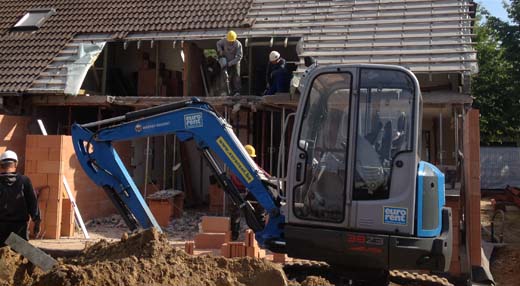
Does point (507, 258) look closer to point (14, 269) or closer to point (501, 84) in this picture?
point (14, 269)

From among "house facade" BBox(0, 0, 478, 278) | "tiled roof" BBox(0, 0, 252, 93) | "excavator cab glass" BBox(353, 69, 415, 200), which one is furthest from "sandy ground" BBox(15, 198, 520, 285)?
"tiled roof" BBox(0, 0, 252, 93)

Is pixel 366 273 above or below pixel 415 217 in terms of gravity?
below

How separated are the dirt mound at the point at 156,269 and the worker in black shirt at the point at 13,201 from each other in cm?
101

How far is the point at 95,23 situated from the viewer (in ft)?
47.9

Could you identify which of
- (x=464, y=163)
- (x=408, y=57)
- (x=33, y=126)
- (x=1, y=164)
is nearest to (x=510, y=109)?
(x=408, y=57)

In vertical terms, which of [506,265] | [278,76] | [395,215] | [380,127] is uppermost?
[278,76]

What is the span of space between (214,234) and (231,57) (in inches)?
213

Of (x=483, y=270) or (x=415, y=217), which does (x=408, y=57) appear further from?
(x=415, y=217)

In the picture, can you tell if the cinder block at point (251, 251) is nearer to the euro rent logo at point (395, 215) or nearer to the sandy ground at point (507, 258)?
the euro rent logo at point (395, 215)

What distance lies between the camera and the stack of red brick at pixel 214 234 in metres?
8.27

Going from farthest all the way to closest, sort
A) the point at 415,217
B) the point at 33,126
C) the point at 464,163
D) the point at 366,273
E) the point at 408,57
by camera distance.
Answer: the point at 33,126
the point at 408,57
the point at 464,163
the point at 366,273
the point at 415,217

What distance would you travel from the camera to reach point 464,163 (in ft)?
30.3

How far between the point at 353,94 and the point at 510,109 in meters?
22.6

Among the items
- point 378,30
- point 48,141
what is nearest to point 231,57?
point 378,30
